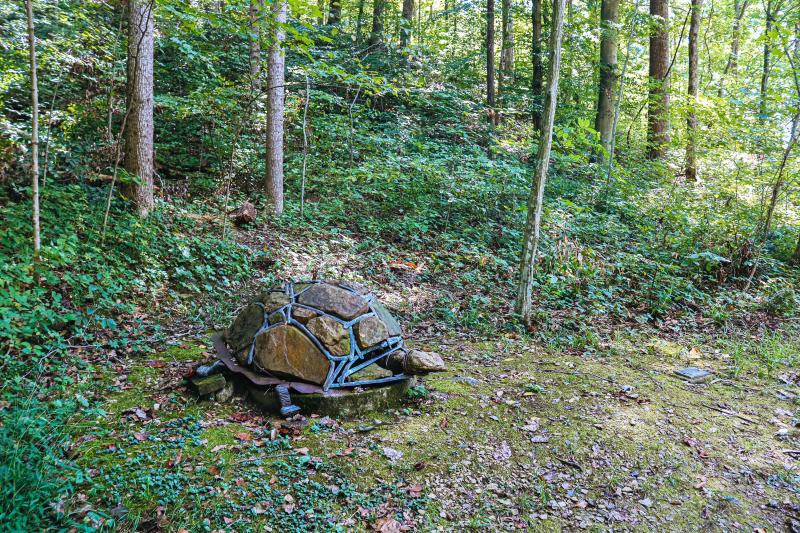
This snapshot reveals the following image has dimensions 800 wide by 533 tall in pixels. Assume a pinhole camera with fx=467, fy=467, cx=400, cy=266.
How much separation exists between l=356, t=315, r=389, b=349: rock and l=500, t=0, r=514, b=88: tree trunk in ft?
39.1

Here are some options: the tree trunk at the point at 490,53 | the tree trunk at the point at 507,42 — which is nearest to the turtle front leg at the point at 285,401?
the tree trunk at the point at 490,53

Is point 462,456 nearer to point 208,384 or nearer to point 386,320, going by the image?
point 386,320

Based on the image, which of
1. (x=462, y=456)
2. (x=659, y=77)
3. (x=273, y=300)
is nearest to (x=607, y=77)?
(x=659, y=77)

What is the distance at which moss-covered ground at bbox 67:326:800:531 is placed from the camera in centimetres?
308

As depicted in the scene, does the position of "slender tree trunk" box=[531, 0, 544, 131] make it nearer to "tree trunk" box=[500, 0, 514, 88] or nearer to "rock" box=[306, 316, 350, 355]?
"tree trunk" box=[500, 0, 514, 88]

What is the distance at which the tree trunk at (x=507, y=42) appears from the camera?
15144 millimetres

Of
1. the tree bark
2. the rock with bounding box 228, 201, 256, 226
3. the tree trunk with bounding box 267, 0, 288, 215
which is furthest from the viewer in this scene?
the tree bark

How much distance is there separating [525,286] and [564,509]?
12.5ft

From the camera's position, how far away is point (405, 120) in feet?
43.4

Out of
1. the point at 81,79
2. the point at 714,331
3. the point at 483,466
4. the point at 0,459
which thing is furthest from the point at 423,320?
the point at 81,79

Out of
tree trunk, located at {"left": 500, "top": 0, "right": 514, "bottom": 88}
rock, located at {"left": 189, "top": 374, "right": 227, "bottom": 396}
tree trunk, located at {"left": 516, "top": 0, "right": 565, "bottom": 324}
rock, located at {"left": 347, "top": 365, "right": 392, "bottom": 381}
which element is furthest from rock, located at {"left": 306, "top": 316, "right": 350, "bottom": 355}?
tree trunk, located at {"left": 500, "top": 0, "right": 514, "bottom": 88}

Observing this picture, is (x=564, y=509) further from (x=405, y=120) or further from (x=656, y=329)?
(x=405, y=120)

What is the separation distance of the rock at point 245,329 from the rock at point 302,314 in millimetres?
340

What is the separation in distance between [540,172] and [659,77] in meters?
9.82
